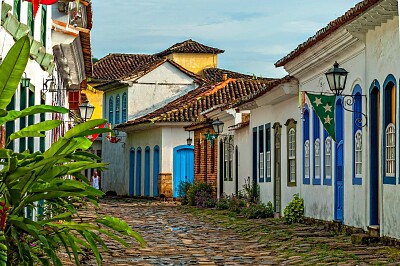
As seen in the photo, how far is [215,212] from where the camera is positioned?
29109 mm

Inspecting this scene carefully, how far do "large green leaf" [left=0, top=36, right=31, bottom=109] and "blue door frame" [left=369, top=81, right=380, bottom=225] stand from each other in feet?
32.0

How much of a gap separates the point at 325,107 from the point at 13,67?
10.6m

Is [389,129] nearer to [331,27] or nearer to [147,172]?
[331,27]

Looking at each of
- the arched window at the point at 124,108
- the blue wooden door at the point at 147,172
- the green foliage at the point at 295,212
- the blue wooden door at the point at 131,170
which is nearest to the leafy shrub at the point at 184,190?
the blue wooden door at the point at 147,172

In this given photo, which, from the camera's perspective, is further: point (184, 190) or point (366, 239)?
point (184, 190)

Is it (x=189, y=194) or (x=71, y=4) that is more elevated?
(x=71, y=4)

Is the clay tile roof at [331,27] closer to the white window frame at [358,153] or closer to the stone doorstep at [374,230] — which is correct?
the white window frame at [358,153]

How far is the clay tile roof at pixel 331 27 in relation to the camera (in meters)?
14.6

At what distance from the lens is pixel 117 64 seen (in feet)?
181

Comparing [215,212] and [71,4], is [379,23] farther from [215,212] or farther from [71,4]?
[215,212]

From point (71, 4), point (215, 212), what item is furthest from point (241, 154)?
point (71, 4)

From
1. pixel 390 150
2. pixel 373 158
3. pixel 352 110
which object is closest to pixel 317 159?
pixel 352 110

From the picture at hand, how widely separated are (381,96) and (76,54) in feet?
34.8

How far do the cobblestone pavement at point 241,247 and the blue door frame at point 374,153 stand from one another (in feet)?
2.60
